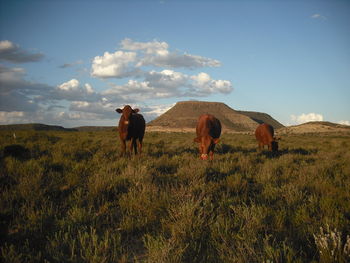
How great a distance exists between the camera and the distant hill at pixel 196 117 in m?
110

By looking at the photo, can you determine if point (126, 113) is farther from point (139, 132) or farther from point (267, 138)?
point (267, 138)

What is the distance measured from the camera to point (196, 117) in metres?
121

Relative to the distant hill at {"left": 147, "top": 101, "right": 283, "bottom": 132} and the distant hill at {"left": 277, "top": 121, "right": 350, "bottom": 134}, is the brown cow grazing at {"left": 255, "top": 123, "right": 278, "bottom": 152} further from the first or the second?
the distant hill at {"left": 147, "top": 101, "right": 283, "bottom": 132}

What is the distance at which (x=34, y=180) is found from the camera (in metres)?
4.32

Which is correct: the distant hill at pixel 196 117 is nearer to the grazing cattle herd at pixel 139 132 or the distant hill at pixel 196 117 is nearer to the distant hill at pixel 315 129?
the distant hill at pixel 315 129

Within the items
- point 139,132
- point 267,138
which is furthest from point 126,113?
point 267,138

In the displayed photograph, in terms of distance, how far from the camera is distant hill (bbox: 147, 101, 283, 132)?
109863mm

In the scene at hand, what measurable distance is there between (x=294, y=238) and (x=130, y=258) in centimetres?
199

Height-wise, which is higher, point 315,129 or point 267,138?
point 315,129

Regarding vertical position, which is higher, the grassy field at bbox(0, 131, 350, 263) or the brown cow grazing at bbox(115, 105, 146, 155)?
the brown cow grazing at bbox(115, 105, 146, 155)

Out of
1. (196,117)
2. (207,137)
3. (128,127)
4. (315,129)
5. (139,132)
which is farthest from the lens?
(196,117)

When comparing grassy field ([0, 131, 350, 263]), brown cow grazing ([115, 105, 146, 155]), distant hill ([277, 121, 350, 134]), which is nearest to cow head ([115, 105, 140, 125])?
brown cow grazing ([115, 105, 146, 155])

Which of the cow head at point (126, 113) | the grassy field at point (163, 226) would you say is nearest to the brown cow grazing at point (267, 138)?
the cow head at point (126, 113)

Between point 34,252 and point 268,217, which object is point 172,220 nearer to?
point 268,217
